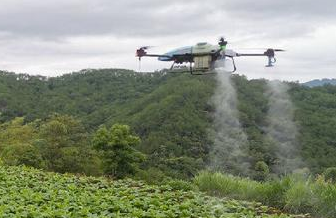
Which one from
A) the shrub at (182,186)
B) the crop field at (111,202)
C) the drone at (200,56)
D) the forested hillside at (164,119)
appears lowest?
the forested hillside at (164,119)

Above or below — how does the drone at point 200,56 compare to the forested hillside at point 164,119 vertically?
above

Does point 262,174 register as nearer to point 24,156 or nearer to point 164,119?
point 24,156

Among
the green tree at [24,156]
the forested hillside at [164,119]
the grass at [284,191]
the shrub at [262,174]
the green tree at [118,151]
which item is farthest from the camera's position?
the forested hillside at [164,119]

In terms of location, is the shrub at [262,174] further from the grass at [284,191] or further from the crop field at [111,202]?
the crop field at [111,202]

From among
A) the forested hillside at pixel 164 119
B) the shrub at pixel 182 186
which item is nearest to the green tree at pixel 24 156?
the forested hillside at pixel 164 119

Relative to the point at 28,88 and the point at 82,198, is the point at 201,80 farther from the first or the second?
the point at 82,198

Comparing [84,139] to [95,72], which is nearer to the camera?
[84,139]

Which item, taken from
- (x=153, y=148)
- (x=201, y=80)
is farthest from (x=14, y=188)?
(x=201, y=80)

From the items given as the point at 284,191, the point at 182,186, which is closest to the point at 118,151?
the point at 182,186

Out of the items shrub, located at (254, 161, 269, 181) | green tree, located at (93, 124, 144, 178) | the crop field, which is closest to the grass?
the crop field
